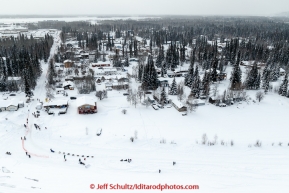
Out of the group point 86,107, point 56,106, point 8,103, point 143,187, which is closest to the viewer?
point 143,187

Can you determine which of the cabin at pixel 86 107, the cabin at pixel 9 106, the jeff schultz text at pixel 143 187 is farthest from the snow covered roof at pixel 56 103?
the jeff schultz text at pixel 143 187

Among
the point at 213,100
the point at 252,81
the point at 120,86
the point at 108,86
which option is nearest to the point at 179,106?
the point at 213,100

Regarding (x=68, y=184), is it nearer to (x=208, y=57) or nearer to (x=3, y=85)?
(x=3, y=85)

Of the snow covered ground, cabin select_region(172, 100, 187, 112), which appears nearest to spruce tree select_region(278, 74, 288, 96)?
the snow covered ground

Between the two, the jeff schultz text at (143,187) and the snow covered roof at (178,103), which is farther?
the snow covered roof at (178,103)

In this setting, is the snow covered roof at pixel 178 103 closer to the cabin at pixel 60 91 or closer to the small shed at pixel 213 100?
the small shed at pixel 213 100

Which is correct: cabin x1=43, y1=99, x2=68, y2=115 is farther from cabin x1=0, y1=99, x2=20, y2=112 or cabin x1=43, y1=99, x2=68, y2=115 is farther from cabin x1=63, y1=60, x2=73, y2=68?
cabin x1=63, y1=60, x2=73, y2=68

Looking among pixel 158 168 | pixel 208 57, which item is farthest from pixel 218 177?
pixel 208 57

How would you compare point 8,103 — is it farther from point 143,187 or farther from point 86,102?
point 143,187
